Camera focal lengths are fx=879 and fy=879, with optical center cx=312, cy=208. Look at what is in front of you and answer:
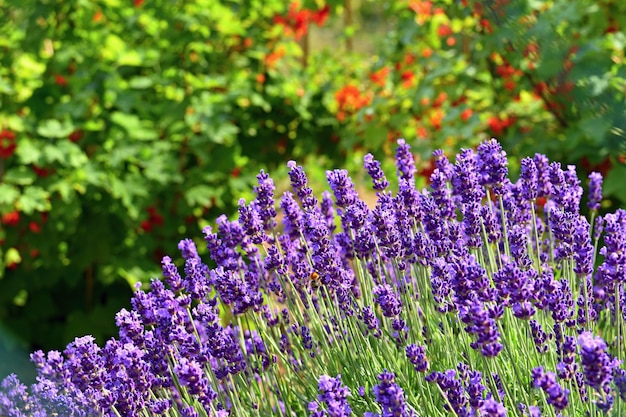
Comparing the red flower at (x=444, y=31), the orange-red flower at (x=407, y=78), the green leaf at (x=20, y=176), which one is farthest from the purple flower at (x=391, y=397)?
the orange-red flower at (x=407, y=78)

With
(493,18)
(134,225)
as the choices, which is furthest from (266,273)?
(134,225)

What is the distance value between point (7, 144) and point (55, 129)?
460 mm

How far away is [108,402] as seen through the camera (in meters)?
1.89

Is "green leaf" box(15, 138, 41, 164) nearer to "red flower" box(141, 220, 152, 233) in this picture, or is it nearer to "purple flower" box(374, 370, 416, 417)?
"red flower" box(141, 220, 152, 233)

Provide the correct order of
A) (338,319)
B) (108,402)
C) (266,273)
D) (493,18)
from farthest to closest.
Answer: (266,273) → (338,319) → (108,402) → (493,18)

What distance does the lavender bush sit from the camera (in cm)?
187

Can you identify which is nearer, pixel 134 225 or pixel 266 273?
pixel 266 273

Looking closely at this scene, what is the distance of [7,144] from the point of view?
4.91m

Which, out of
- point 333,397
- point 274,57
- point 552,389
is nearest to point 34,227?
point 274,57

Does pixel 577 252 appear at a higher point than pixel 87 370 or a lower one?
lower

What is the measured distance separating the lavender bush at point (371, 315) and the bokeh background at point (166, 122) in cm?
217

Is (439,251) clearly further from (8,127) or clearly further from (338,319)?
(8,127)

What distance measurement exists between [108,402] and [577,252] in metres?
1.09

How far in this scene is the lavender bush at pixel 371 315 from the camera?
1.87m
